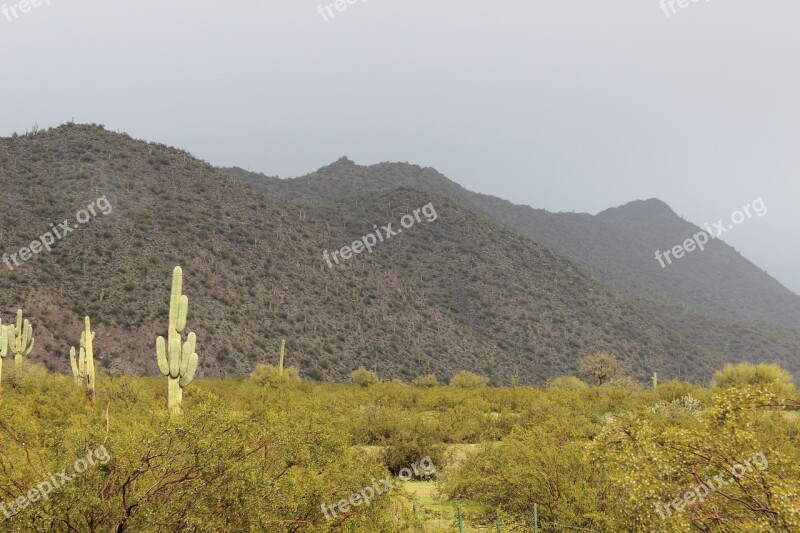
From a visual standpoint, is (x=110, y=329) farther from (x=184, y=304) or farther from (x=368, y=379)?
(x=184, y=304)

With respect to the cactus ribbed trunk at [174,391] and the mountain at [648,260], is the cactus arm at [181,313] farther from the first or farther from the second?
the mountain at [648,260]

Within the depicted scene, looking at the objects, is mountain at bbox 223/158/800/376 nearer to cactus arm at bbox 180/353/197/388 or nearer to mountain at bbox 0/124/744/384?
mountain at bbox 0/124/744/384

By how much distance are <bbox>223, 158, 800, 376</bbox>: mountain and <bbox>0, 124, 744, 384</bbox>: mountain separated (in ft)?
40.0

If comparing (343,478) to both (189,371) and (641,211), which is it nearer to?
(189,371)

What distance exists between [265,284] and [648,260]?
3351 inches

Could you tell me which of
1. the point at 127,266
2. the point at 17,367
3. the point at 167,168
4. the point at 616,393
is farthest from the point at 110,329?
the point at 616,393

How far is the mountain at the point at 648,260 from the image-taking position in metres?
75.8

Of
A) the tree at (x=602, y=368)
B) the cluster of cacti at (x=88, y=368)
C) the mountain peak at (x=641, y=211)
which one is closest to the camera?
the cluster of cacti at (x=88, y=368)

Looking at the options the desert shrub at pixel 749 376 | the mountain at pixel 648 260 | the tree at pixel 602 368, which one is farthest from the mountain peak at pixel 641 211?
the desert shrub at pixel 749 376

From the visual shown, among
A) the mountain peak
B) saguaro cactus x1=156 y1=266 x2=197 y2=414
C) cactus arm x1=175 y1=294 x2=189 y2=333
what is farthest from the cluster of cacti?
the mountain peak

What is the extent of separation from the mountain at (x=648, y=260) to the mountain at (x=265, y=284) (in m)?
12.2

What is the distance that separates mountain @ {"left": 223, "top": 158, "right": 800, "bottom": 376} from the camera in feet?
249

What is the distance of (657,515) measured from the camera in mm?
6625

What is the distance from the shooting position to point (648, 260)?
112625 millimetres
